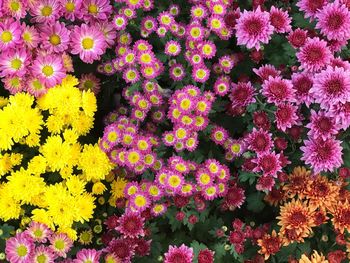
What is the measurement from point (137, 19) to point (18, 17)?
615mm

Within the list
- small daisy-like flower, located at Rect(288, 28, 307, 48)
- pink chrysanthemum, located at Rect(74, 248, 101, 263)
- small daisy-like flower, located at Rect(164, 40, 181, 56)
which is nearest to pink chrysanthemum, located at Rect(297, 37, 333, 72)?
small daisy-like flower, located at Rect(288, 28, 307, 48)

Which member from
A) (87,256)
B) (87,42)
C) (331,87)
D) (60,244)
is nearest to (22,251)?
(60,244)

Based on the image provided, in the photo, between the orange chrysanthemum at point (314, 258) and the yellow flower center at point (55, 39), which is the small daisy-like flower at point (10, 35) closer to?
the yellow flower center at point (55, 39)

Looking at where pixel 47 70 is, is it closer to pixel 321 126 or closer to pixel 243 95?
pixel 243 95

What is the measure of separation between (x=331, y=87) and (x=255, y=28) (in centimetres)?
48

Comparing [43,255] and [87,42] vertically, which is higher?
[87,42]

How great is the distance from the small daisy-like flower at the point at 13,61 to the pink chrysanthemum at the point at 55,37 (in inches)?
4.8

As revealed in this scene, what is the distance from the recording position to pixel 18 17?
97.0 inches

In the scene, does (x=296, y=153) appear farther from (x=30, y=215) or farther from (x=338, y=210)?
(x=30, y=215)

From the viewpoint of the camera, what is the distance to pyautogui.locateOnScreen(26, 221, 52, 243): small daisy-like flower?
2.23 meters

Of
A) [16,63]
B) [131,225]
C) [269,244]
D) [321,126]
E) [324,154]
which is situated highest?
[321,126]

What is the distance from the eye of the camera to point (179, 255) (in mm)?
2162

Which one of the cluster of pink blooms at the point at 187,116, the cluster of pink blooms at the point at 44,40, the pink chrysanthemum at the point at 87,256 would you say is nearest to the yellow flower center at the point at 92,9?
the cluster of pink blooms at the point at 44,40

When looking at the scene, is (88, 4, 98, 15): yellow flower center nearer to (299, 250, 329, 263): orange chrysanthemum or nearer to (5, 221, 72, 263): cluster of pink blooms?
(5, 221, 72, 263): cluster of pink blooms
